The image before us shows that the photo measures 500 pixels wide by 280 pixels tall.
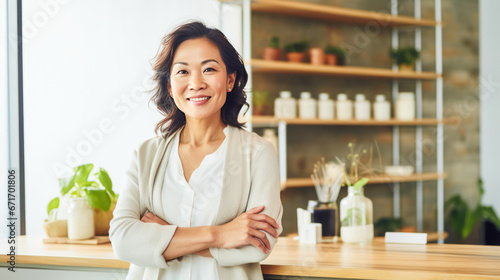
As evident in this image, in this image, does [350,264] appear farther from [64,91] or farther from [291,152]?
[291,152]

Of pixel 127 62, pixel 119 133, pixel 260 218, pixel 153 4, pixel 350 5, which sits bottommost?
pixel 260 218

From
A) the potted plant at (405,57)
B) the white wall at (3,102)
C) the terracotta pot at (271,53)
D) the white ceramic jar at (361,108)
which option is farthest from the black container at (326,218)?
the potted plant at (405,57)

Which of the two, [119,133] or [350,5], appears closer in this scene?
[119,133]

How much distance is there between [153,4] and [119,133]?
76cm

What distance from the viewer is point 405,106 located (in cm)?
439

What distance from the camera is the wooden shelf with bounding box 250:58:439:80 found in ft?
11.8

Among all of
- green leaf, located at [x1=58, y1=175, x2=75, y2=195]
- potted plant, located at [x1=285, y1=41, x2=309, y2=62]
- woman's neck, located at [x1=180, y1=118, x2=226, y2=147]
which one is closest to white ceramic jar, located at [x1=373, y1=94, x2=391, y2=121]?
potted plant, located at [x1=285, y1=41, x2=309, y2=62]

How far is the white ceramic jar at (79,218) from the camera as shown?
6.69ft

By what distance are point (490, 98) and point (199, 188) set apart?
420cm

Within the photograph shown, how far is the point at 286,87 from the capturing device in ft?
13.1

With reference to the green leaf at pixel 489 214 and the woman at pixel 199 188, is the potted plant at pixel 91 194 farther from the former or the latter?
the green leaf at pixel 489 214

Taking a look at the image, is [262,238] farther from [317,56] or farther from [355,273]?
[317,56]

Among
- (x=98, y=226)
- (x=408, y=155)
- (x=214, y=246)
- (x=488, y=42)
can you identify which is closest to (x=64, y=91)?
(x=98, y=226)

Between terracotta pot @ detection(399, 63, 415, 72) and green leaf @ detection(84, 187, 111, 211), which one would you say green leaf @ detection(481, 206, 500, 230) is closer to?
terracotta pot @ detection(399, 63, 415, 72)
